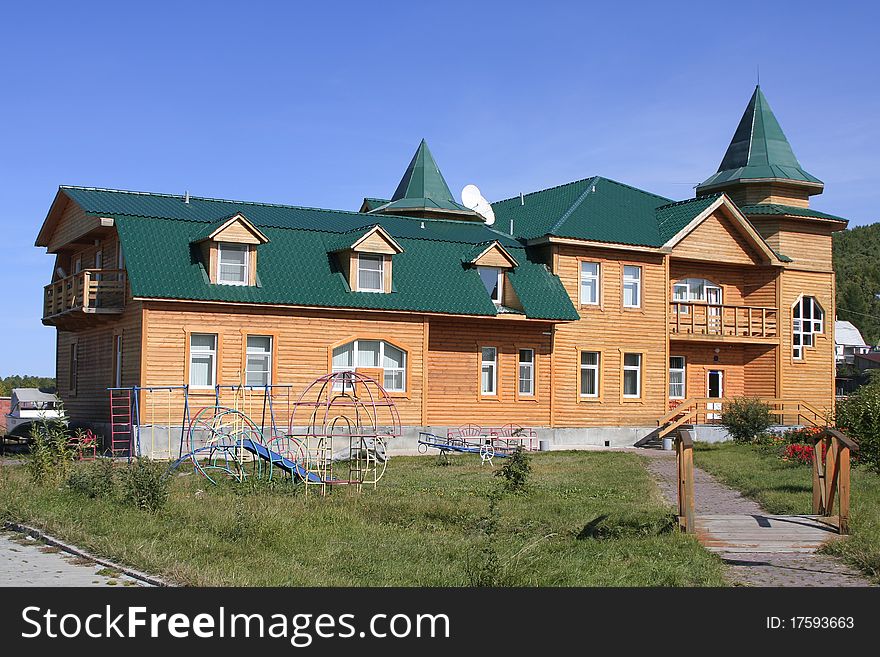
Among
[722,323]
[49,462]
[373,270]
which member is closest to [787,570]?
[49,462]

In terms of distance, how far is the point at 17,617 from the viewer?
27.3 ft

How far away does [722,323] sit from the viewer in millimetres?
38125

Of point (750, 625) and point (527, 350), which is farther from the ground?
point (527, 350)

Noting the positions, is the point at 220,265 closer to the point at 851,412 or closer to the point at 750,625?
the point at 851,412

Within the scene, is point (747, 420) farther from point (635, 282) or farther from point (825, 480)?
point (825, 480)

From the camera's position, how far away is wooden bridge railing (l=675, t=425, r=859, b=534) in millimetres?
13875

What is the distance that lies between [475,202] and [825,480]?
25.8 m

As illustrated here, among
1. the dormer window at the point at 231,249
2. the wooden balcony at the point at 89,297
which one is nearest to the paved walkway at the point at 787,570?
the dormer window at the point at 231,249

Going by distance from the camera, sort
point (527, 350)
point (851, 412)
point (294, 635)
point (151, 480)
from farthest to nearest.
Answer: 1. point (527, 350)
2. point (851, 412)
3. point (151, 480)
4. point (294, 635)

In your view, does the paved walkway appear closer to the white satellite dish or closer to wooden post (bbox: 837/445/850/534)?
wooden post (bbox: 837/445/850/534)

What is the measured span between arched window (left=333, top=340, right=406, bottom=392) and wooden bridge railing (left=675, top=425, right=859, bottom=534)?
55.2 feet

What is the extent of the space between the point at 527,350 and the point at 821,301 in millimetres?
13480

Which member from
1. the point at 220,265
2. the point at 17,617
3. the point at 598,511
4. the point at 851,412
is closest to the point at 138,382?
the point at 220,265

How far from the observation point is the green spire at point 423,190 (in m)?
39.1
